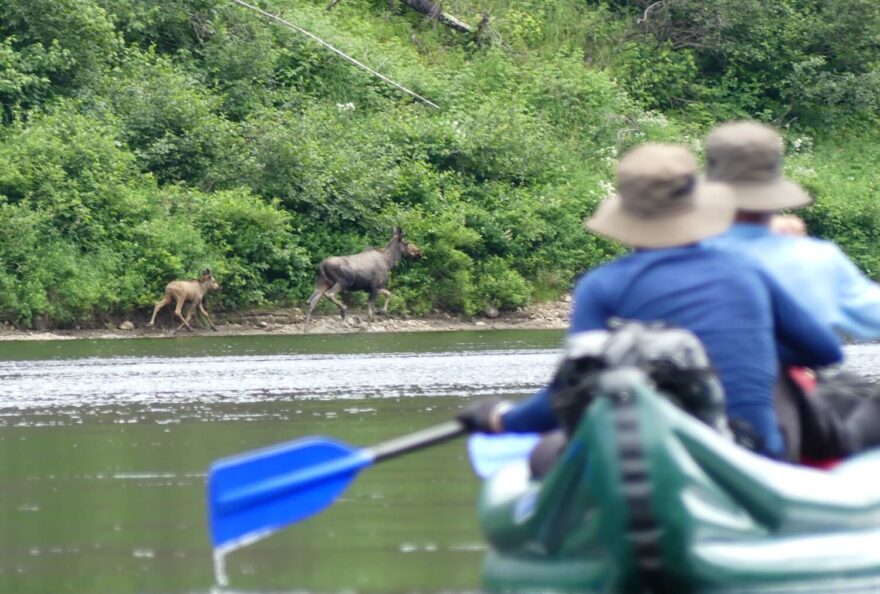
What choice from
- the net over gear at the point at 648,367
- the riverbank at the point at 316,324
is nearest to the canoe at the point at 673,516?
the net over gear at the point at 648,367

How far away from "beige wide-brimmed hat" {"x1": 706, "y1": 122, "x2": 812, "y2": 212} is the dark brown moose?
25116 mm

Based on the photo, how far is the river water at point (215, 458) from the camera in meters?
7.83

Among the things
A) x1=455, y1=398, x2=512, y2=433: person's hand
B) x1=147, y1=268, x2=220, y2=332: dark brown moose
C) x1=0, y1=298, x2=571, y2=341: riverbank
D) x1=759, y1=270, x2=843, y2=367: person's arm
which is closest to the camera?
x1=759, y1=270, x2=843, y2=367: person's arm

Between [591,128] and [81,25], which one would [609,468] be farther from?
[591,128]

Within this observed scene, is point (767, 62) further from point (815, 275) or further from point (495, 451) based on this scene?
point (815, 275)

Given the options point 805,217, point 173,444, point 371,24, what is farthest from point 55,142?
point 173,444

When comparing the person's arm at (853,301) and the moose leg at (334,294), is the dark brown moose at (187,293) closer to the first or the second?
the moose leg at (334,294)

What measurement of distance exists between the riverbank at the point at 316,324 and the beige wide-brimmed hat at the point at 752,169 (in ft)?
82.9

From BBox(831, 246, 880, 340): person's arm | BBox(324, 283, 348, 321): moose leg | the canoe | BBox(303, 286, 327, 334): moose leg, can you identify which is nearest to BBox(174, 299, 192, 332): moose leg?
BBox(303, 286, 327, 334): moose leg

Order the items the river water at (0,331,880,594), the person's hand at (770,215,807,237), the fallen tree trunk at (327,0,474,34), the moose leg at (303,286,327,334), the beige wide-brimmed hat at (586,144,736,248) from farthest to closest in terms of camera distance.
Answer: the fallen tree trunk at (327,0,474,34)
the moose leg at (303,286,327,334)
the river water at (0,331,880,594)
the person's hand at (770,215,807,237)
the beige wide-brimmed hat at (586,144,736,248)

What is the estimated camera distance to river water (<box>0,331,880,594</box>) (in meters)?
7.83

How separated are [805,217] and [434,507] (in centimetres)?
3130

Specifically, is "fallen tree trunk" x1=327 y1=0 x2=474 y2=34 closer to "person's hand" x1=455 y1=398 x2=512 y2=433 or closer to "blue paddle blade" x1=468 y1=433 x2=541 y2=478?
"blue paddle blade" x1=468 y1=433 x2=541 y2=478

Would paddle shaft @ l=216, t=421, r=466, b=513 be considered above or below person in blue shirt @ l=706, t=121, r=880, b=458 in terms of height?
below
